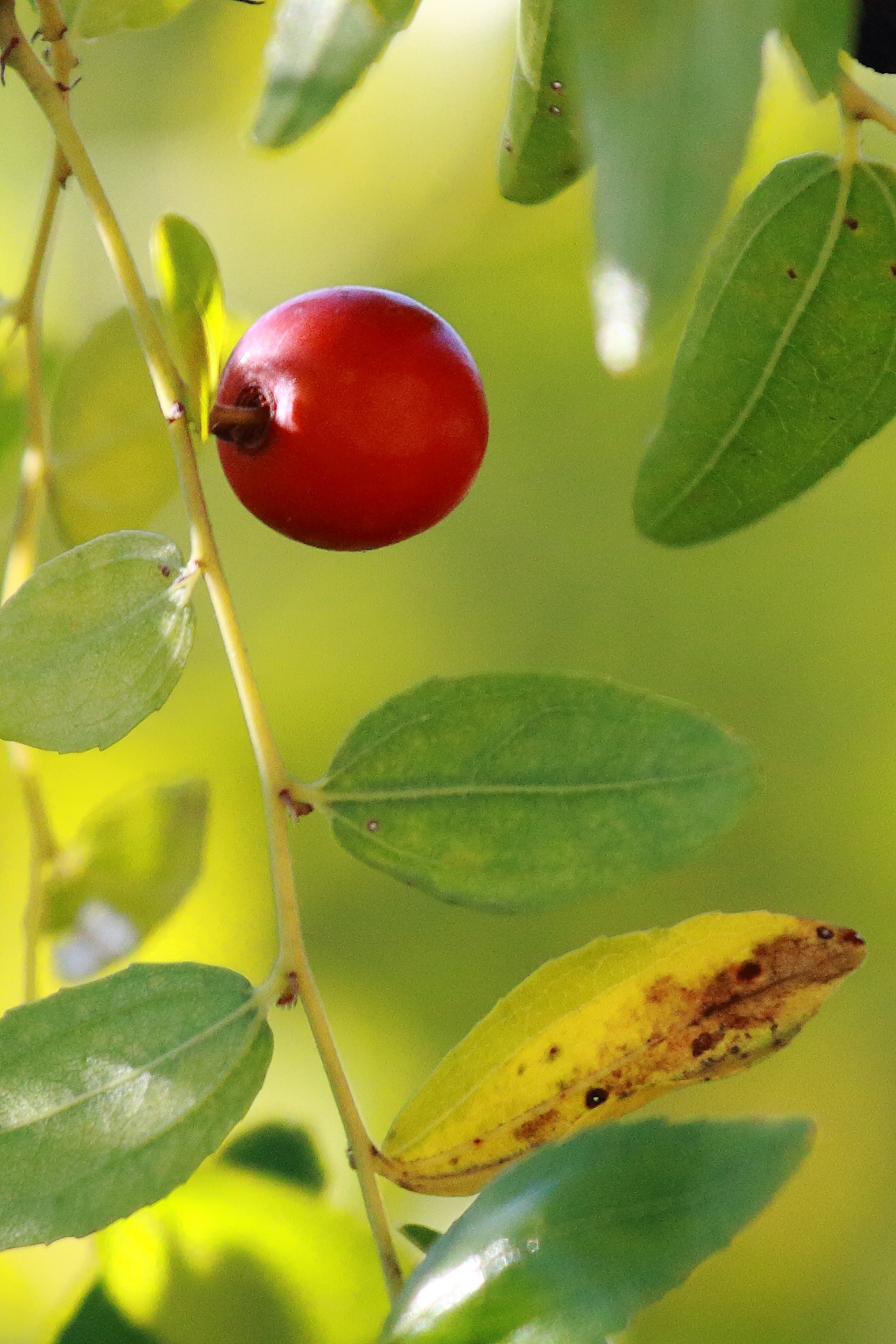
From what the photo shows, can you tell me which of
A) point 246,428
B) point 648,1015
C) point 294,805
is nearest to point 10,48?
point 246,428

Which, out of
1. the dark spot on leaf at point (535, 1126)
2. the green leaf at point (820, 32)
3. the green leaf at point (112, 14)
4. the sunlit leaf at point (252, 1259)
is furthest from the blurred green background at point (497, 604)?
the green leaf at point (820, 32)

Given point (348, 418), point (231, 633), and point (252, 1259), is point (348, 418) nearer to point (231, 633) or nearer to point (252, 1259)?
point (231, 633)

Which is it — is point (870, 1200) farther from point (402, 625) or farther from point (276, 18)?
point (276, 18)

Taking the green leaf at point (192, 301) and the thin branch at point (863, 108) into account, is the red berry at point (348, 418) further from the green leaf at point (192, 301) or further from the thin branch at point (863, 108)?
the thin branch at point (863, 108)

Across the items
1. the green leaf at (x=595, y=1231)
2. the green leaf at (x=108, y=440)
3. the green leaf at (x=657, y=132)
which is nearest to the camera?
the green leaf at (x=657, y=132)

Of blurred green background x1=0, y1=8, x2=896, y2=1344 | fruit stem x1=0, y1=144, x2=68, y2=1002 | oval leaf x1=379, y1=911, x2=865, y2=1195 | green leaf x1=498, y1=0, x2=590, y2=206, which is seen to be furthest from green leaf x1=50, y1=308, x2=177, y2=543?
blurred green background x1=0, y1=8, x2=896, y2=1344

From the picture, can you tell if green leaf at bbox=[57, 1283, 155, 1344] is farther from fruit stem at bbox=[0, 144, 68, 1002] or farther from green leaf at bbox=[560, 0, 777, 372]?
green leaf at bbox=[560, 0, 777, 372]

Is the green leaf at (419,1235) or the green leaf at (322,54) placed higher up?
the green leaf at (322,54)
